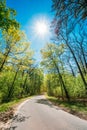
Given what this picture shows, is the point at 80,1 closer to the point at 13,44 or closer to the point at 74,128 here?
the point at 74,128

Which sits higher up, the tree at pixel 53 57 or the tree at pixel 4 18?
the tree at pixel 53 57

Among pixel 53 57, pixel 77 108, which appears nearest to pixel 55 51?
pixel 53 57

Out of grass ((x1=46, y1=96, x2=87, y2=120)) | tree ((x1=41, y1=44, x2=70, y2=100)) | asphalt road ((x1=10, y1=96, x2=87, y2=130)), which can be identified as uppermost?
tree ((x1=41, y1=44, x2=70, y2=100))

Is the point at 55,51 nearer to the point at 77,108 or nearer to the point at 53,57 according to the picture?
the point at 53,57

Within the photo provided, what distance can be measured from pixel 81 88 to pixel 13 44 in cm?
1340

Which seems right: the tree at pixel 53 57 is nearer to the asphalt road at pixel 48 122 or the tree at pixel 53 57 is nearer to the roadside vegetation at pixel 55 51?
the roadside vegetation at pixel 55 51

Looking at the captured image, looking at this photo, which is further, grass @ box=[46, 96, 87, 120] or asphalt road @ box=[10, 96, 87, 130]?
grass @ box=[46, 96, 87, 120]

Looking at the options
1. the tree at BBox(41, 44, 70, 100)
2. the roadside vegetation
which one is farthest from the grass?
the tree at BBox(41, 44, 70, 100)

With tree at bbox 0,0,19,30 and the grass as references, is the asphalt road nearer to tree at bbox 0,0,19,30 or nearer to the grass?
the grass

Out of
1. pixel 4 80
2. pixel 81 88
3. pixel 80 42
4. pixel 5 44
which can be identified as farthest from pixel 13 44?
pixel 4 80

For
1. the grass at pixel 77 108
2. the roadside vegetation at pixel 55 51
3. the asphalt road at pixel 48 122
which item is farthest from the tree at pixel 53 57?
the asphalt road at pixel 48 122

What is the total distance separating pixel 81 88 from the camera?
84.5ft

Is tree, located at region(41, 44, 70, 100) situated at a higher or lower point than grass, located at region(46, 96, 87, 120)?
higher

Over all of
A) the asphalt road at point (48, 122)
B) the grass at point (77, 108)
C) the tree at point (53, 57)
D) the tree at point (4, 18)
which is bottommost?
the asphalt road at point (48, 122)
